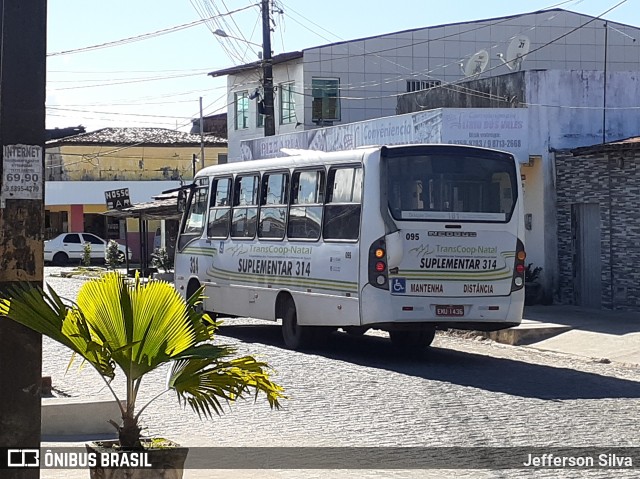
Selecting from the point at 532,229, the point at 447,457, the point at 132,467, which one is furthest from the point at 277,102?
the point at 132,467

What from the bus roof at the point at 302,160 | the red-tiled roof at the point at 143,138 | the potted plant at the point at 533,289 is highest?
the red-tiled roof at the point at 143,138

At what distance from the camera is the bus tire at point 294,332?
56.2 ft

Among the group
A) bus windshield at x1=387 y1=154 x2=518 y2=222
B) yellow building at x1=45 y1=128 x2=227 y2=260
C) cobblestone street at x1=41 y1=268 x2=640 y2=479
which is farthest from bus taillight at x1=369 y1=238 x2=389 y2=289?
yellow building at x1=45 y1=128 x2=227 y2=260

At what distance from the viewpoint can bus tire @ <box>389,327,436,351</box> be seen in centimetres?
1738

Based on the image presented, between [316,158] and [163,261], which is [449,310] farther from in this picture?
[163,261]

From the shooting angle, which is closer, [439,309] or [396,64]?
[439,309]

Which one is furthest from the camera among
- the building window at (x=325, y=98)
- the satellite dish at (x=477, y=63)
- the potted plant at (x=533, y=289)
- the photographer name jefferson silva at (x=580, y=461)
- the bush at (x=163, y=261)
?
the building window at (x=325, y=98)

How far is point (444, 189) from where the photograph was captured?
1549cm

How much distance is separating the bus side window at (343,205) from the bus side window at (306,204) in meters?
0.25

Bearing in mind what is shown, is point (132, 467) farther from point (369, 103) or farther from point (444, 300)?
point (369, 103)

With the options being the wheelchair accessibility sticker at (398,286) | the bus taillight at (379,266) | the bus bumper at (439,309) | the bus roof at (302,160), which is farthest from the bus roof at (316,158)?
the bus bumper at (439,309)

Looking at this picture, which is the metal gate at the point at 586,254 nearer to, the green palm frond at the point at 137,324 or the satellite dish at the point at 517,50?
the satellite dish at the point at 517,50

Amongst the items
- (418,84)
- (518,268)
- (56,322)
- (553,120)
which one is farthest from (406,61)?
(56,322)

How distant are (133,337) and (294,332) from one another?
11.0 metres
